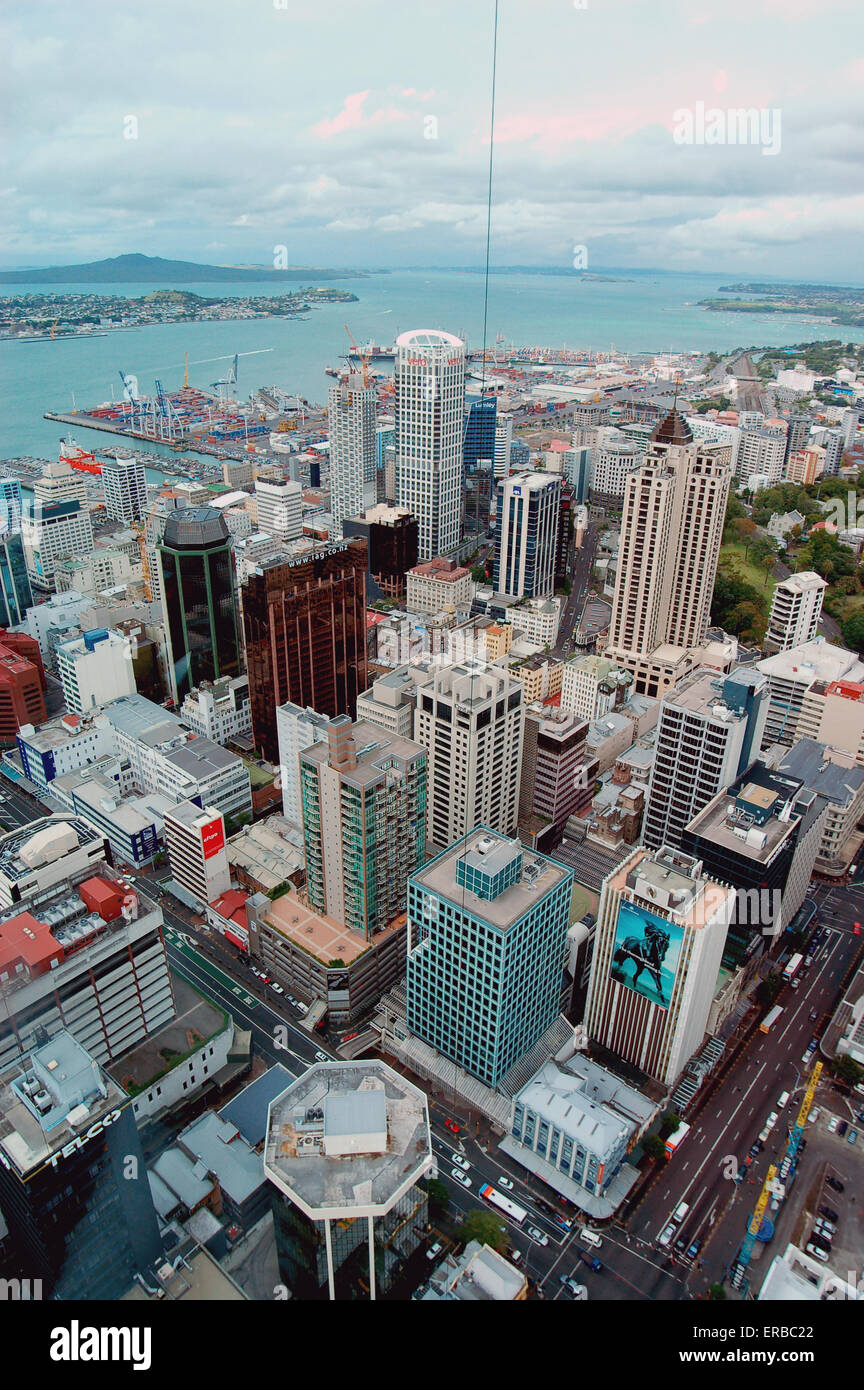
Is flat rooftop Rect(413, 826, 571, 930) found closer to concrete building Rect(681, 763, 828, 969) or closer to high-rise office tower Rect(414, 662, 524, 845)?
high-rise office tower Rect(414, 662, 524, 845)

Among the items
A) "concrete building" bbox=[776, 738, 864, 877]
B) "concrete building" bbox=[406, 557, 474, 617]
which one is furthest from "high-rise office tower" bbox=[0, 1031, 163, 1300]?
"concrete building" bbox=[406, 557, 474, 617]

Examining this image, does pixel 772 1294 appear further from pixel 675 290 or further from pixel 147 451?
pixel 675 290

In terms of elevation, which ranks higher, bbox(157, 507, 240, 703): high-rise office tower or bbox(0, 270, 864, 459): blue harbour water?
bbox(0, 270, 864, 459): blue harbour water

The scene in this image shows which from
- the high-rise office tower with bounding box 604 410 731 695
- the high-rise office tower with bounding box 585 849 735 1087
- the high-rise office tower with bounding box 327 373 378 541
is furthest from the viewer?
the high-rise office tower with bounding box 327 373 378 541

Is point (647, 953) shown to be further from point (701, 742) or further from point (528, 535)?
point (528, 535)

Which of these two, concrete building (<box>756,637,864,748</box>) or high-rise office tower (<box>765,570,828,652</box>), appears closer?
concrete building (<box>756,637,864,748</box>)

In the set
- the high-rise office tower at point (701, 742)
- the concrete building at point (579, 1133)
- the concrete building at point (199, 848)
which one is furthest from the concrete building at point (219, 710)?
the concrete building at point (579, 1133)
